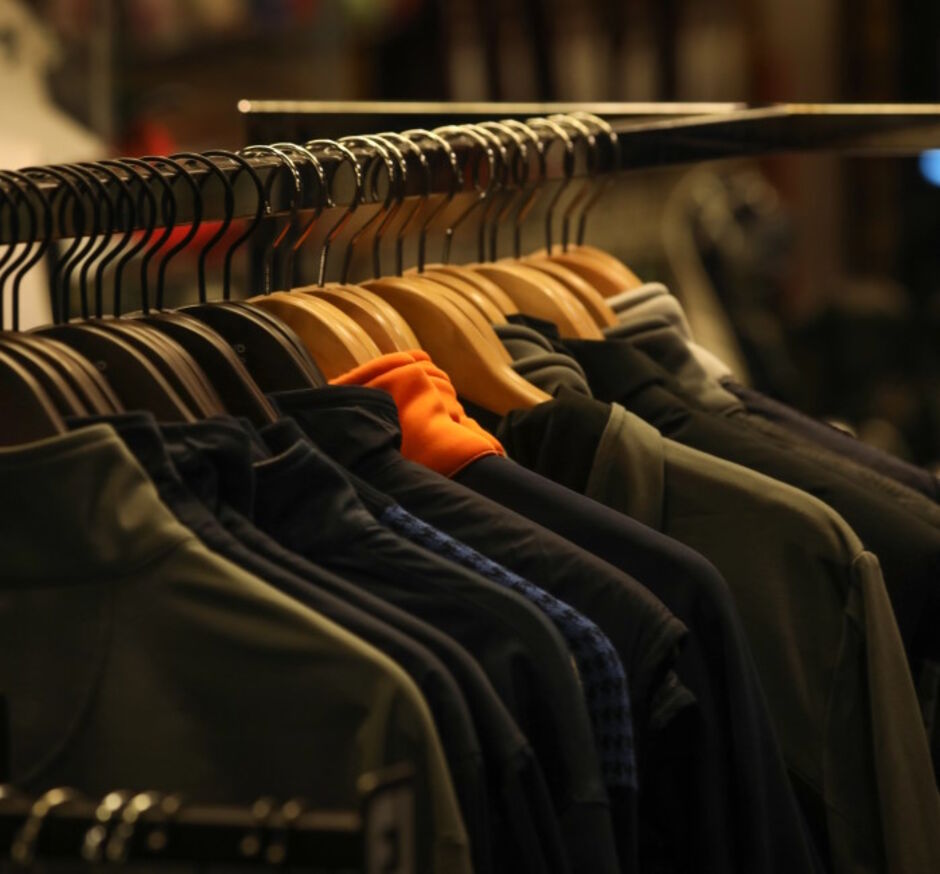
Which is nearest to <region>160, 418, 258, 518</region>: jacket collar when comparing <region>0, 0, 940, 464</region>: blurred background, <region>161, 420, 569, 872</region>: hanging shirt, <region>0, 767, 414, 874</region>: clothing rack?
<region>161, 420, 569, 872</region>: hanging shirt

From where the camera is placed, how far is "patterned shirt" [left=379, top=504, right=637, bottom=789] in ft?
3.09

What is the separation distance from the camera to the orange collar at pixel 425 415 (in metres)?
1.07

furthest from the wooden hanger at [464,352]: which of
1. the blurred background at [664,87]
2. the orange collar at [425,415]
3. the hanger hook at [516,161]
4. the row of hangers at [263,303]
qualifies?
the blurred background at [664,87]

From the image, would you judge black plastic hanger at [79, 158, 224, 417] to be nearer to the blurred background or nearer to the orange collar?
the orange collar

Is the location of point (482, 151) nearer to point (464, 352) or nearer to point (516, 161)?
point (516, 161)

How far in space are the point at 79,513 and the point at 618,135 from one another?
859mm

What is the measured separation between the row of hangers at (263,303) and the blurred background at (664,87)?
2162mm

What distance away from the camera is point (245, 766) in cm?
85

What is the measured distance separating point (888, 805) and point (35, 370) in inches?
24.1

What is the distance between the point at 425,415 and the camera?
108 centimetres

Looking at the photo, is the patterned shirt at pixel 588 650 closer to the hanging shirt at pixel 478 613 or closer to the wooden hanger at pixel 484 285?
the hanging shirt at pixel 478 613

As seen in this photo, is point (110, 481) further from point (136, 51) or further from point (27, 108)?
point (136, 51)

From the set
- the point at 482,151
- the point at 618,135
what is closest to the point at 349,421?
the point at 482,151

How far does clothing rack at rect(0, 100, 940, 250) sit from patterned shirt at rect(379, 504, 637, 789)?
31 centimetres
